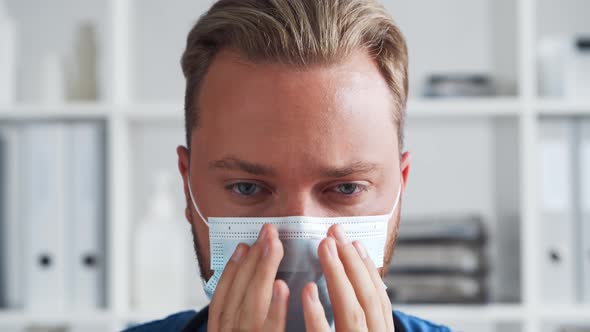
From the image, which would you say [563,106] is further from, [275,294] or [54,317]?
[54,317]

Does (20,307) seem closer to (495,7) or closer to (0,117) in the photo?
(0,117)

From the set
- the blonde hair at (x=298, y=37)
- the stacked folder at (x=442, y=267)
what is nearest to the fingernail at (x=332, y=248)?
the blonde hair at (x=298, y=37)

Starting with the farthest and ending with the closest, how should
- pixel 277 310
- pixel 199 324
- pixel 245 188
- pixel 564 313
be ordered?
pixel 564 313 → pixel 199 324 → pixel 245 188 → pixel 277 310

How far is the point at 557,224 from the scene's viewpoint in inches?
67.3

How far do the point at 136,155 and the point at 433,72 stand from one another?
0.91 metres

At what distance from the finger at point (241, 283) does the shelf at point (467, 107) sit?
894mm

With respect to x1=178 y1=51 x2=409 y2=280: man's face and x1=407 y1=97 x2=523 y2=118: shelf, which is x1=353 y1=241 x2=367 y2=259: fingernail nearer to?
x1=178 y1=51 x2=409 y2=280: man's face

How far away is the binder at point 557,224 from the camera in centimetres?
171

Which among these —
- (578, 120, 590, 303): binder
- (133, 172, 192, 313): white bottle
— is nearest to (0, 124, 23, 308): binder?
(133, 172, 192, 313): white bottle

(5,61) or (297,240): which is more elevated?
(5,61)

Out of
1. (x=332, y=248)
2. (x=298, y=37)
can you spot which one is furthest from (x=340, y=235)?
(x=298, y=37)

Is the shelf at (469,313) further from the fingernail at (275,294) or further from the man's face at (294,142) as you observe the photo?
the fingernail at (275,294)

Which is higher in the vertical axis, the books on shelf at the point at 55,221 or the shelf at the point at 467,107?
the shelf at the point at 467,107

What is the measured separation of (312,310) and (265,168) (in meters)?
0.20
